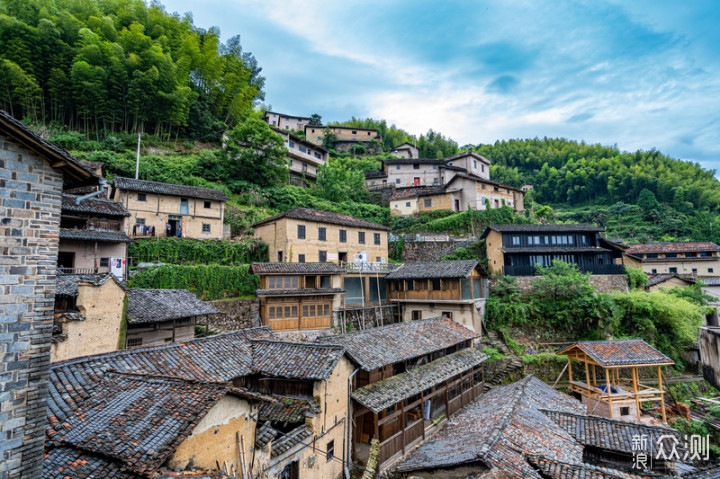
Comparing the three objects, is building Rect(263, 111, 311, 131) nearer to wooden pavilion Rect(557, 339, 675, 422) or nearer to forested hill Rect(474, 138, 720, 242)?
forested hill Rect(474, 138, 720, 242)

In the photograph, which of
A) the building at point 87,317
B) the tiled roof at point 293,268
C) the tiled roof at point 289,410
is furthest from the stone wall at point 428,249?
the building at point 87,317

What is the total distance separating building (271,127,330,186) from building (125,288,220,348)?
3044 centimetres

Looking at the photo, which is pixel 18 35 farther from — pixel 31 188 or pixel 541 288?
pixel 541 288

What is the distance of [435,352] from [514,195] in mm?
33921

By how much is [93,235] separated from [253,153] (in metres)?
19.4

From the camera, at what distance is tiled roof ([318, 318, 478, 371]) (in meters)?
14.0

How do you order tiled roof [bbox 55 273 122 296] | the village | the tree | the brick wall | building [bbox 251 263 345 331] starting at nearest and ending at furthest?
1. the brick wall
2. the village
3. tiled roof [bbox 55 273 122 296]
4. building [bbox 251 263 345 331]
5. the tree

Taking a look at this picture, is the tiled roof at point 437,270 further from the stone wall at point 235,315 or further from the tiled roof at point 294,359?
the tiled roof at point 294,359

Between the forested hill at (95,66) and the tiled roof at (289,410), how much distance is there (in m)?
39.3

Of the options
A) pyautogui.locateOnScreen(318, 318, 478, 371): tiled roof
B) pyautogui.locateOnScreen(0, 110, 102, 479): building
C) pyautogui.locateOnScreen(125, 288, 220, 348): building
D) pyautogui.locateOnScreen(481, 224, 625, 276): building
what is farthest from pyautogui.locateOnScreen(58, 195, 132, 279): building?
pyautogui.locateOnScreen(481, 224, 625, 276): building

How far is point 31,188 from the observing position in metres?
6.30

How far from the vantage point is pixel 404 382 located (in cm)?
1472

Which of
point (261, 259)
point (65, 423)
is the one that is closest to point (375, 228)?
point (261, 259)

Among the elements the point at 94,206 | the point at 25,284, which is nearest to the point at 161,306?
the point at 94,206
